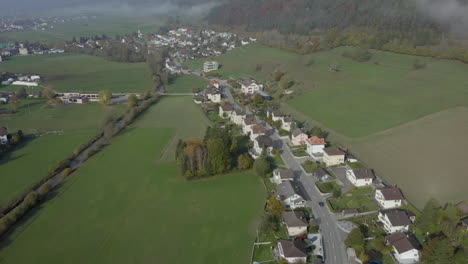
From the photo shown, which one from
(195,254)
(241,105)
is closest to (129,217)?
(195,254)

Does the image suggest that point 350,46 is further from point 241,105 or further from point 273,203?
point 273,203

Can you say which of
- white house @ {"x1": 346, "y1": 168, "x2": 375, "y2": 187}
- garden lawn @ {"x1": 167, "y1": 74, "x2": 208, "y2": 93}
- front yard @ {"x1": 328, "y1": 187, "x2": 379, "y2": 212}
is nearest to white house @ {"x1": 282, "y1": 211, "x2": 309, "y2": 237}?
front yard @ {"x1": 328, "y1": 187, "x2": 379, "y2": 212}

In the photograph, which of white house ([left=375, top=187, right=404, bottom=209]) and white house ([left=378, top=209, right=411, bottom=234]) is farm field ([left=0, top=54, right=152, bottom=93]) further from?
white house ([left=378, top=209, right=411, bottom=234])

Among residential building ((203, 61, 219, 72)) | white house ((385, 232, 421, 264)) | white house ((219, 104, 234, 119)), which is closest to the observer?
white house ((385, 232, 421, 264))

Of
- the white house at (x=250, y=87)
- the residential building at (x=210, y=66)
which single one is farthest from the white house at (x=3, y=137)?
the residential building at (x=210, y=66)

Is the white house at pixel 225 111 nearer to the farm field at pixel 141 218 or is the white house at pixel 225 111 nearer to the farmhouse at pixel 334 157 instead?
the farm field at pixel 141 218
